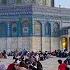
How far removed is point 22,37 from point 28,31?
0.83m

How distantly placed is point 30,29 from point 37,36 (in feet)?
3.23

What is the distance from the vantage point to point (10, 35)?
1519 inches

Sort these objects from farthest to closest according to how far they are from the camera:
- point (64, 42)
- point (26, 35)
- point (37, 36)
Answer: point (64, 42), point (37, 36), point (26, 35)

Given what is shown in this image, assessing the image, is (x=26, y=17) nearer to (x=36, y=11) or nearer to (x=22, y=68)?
(x=36, y=11)

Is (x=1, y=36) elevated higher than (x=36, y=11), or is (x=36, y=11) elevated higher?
(x=36, y=11)

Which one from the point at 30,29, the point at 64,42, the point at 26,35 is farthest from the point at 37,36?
the point at 64,42

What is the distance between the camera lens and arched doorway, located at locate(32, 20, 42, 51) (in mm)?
38584

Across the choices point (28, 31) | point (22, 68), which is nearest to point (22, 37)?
point (28, 31)

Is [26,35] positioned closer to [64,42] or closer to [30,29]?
[30,29]

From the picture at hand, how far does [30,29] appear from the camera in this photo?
38438mm

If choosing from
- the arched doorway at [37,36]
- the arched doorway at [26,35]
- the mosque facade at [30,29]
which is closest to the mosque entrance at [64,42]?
the mosque facade at [30,29]

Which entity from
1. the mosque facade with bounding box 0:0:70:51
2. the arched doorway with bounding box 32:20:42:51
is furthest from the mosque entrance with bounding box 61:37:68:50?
the arched doorway with bounding box 32:20:42:51

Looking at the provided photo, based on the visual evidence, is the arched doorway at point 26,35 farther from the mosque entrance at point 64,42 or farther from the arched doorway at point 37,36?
the mosque entrance at point 64,42

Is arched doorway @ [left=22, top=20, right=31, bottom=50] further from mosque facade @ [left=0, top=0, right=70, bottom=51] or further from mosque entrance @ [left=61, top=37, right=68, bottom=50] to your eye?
mosque entrance @ [left=61, top=37, right=68, bottom=50]
